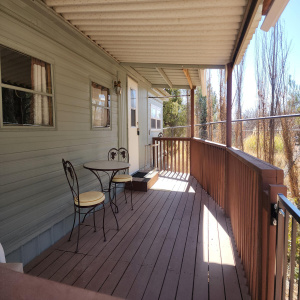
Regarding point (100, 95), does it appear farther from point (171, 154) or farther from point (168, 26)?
point (171, 154)

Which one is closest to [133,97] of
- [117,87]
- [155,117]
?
[117,87]

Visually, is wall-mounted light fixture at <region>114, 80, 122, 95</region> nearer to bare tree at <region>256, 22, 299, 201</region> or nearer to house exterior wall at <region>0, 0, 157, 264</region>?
house exterior wall at <region>0, 0, 157, 264</region>

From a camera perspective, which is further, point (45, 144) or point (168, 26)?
point (168, 26)

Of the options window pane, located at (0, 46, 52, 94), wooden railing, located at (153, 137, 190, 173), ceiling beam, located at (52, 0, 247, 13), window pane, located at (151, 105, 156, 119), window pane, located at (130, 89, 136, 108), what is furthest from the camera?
window pane, located at (151, 105, 156, 119)

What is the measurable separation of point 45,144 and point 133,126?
10.6 feet

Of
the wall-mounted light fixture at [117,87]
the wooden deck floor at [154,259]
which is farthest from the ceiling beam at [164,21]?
the wooden deck floor at [154,259]

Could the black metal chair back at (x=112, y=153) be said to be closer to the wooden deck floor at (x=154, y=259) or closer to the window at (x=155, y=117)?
the wooden deck floor at (x=154, y=259)

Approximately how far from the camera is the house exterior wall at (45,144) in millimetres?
2014

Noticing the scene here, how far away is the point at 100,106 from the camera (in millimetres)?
3850

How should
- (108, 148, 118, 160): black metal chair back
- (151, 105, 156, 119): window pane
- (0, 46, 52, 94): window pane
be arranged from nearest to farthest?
(0, 46, 52, 94): window pane, (108, 148, 118, 160): black metal chair back, (151, 105, 156, 119): window pane

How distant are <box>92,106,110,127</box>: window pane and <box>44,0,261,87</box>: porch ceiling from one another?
3.39 feet

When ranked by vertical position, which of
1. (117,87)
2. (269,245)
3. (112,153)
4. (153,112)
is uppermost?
(117,87)

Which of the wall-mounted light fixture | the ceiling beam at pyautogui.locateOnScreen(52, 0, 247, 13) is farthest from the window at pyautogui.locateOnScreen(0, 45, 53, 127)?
the wall-mounted light fixture

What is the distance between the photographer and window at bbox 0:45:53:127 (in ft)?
6.59
